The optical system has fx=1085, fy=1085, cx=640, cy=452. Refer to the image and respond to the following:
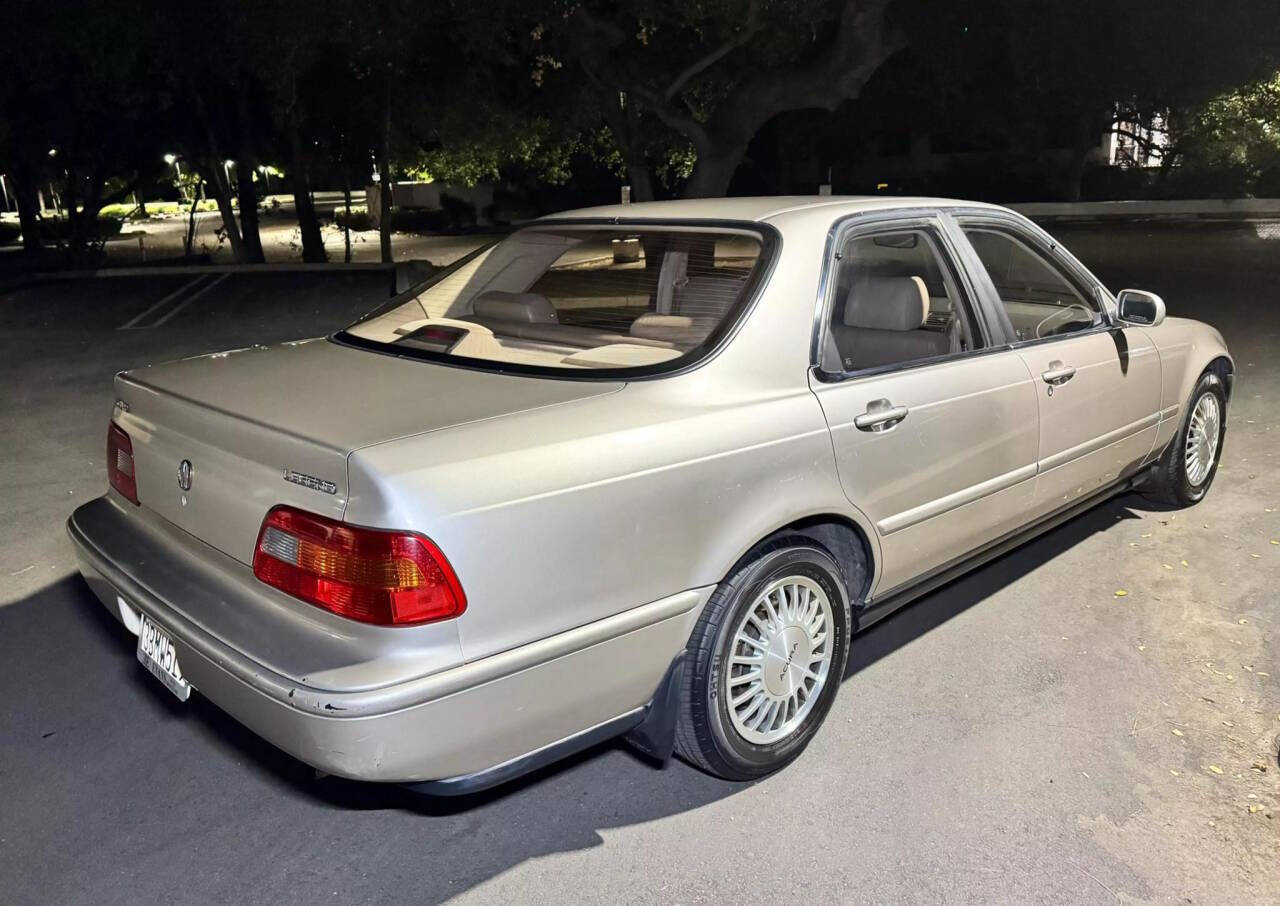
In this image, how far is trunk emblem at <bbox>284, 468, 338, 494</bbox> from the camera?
250cm

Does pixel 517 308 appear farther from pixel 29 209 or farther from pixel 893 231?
pixel 29 209

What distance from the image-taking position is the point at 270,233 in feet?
123

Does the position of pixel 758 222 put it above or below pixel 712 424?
above

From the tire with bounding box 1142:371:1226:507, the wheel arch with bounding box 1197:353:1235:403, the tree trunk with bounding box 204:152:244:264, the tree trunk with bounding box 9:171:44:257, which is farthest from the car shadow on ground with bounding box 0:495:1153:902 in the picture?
the tree trunk with bounding box 9:171:44:257

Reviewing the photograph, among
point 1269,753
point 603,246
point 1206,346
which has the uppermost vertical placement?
point 603,246

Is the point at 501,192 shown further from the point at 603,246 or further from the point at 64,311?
the point at 603,246

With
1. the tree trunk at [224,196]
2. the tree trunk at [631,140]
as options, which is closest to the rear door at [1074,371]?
the tree trunk at [631,140]

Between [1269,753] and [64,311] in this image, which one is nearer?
[1269,753]

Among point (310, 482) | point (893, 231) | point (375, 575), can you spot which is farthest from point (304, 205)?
point (375, 575)

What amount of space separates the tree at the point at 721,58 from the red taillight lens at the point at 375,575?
15.2 metres

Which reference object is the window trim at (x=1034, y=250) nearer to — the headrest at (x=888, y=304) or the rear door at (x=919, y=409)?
the rear door at (x=919, y=409)

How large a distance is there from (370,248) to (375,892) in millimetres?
27761

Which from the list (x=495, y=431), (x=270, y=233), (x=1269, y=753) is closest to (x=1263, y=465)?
(x=1269, y=753)

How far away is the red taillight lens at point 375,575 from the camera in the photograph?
2.43 meters
